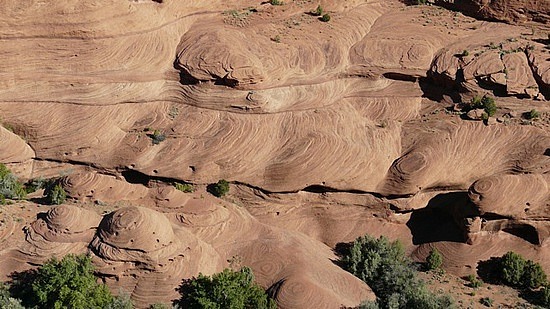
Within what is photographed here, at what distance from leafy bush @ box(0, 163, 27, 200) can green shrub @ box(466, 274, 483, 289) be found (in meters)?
30.7

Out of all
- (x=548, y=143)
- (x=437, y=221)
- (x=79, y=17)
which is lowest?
(x=437, y=221)

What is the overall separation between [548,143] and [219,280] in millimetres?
24896

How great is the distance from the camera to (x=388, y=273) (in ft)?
109

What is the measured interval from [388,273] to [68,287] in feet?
63.0

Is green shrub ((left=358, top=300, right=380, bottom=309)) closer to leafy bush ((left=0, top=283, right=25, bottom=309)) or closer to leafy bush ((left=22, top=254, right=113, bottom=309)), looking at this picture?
leafy bush ((left=22, top=254, right=113, bottom=309))

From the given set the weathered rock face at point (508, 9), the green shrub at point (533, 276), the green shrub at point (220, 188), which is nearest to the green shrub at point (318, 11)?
the weathered rock face at point (508, 9)

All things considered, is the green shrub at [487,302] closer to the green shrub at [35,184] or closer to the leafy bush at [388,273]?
the leafy bush at [388,273]

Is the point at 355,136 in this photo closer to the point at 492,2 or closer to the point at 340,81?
the point at 340,81

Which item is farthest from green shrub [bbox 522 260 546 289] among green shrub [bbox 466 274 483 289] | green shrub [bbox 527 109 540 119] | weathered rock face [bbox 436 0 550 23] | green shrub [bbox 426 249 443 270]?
weathered rock face [bbox 436 0 550 23]

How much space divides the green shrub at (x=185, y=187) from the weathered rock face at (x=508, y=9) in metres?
27.3

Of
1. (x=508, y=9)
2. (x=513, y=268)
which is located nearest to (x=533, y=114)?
(x=508, y=9)

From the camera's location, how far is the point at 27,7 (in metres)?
36.9

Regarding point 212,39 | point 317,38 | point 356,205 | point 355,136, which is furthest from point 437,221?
point 212,39

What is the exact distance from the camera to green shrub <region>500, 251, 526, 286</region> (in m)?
34.1
